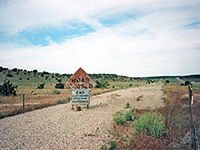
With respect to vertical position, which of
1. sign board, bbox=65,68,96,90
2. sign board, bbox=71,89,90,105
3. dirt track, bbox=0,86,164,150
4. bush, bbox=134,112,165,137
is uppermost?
sign board, bbox=65,68,96,90

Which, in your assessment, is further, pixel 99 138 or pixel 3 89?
pixel 3 89

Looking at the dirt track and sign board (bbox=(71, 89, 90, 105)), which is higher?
sign board (bbox=(71, 89, 90, 105))

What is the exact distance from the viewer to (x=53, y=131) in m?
9.54

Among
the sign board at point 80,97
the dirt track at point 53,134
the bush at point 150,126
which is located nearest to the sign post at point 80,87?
the sign board at point 80,97

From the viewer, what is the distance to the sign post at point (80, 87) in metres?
16.4

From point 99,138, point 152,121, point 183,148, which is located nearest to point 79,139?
point 99,138

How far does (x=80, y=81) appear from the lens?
1650cm

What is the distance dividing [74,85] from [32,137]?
8.33m

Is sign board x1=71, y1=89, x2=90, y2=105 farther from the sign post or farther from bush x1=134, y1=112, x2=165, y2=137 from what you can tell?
bush x1=134, y1=112, x2=165, y2=137

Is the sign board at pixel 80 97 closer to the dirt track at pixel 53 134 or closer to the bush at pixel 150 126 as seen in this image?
the dirt track at pixel 53 134

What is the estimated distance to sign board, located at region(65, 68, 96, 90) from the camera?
16422 millimetres

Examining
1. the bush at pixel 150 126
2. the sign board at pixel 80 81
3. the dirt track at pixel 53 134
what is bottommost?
the dirt track at pixel 53 134

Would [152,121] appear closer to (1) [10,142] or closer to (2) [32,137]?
(2) [32,137]

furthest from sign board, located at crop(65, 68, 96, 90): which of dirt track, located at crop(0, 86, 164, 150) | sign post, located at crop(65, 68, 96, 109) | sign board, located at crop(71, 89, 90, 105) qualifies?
dirt track, located at crop(0, 86, 164, 150)
